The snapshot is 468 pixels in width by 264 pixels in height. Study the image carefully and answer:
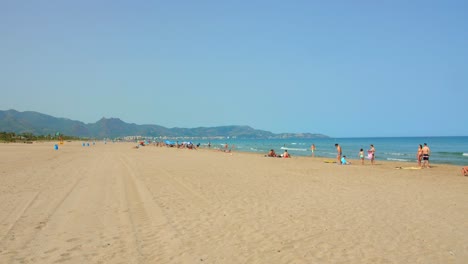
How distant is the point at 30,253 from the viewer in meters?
5.58

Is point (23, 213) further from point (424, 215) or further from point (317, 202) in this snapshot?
point (424, 215)

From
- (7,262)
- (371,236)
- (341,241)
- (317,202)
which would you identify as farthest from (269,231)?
(7,262)

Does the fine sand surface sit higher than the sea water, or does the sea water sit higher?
the fine sand surface

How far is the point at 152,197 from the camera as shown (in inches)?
411

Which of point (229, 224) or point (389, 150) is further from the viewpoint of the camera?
point (389, 150)

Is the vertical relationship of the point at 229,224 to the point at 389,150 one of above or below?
above

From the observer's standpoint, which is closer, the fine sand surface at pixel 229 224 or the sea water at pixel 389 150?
the fine sand surface at pixel 229 224

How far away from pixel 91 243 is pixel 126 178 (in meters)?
9.19

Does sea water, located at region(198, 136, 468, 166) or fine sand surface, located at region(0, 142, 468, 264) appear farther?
sea water, located at region(198, 136, 468, 166)

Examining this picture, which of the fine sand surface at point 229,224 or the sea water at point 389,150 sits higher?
the fine sand surface at point 229,224

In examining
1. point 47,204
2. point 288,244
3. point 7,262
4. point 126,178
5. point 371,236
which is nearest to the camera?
point 7,262

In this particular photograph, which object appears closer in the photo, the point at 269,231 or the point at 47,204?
the point at 269,231

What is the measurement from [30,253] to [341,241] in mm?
4742

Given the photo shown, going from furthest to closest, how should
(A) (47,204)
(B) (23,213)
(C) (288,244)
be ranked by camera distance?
(A) (47,204), (B) (23,213), (C) (288,244)
